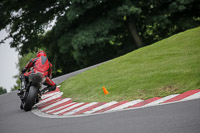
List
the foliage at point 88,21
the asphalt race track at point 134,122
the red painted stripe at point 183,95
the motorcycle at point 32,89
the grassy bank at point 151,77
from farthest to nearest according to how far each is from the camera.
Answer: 1. the foliage at point 88,21
2. the motorcycle at point 32,89
3. the grassy bank at point 151,77
4. the red painted stripe at point 183,95
5. the asphalt race track at point 134,122

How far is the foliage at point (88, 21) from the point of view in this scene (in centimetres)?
2459

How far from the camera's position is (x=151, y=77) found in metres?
9.34

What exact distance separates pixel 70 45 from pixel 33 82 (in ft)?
62.1

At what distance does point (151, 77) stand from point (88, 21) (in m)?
18.2

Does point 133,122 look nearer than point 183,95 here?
Yes

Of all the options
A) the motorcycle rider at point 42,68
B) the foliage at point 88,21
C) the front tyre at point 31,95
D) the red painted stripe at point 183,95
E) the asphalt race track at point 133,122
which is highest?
the foliage at point 88,21

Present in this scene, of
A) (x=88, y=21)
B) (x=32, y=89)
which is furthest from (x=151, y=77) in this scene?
(x=88, y=21)

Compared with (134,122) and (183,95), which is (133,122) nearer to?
(134,122)

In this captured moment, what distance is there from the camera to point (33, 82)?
8367 millimetres

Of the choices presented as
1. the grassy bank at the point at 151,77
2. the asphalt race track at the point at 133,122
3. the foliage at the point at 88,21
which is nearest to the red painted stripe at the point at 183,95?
the grassy bank at the point at 151,77

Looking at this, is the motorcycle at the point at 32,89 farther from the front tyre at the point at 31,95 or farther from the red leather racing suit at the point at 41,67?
the red leather racing suit at the point at 41,67

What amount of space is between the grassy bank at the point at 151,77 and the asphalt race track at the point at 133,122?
5.38 feet

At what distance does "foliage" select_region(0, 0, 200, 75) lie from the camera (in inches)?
968

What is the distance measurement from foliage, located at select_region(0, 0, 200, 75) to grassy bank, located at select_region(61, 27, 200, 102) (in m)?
10.5
